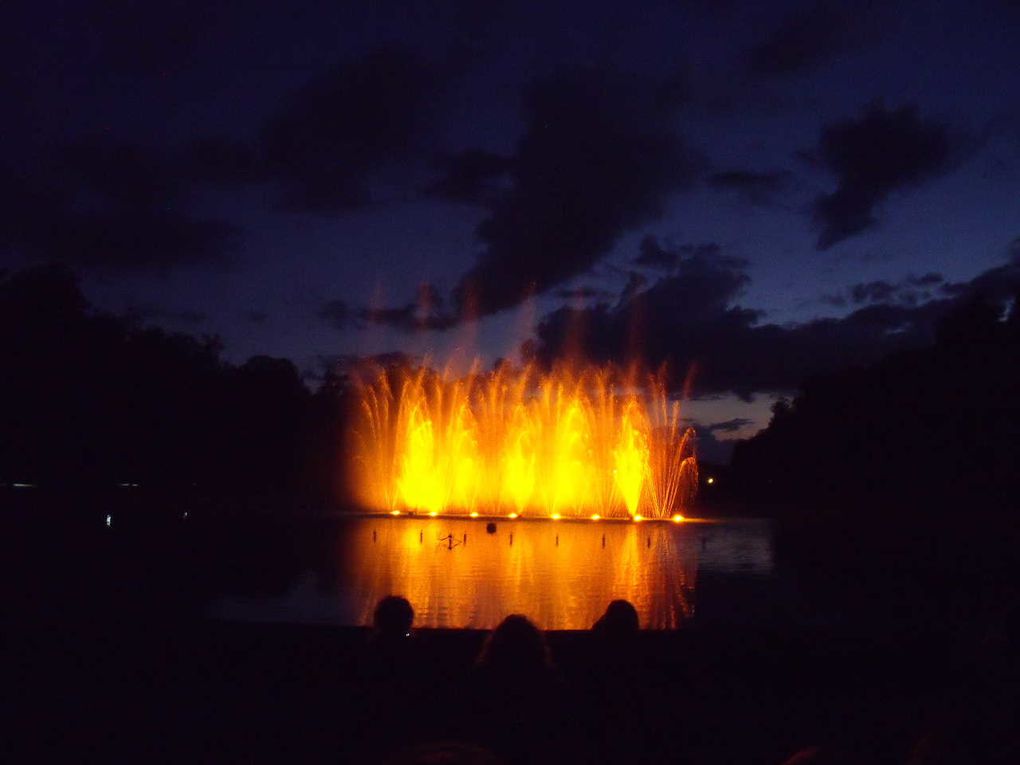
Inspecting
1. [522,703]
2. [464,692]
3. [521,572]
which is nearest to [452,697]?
[464,692]

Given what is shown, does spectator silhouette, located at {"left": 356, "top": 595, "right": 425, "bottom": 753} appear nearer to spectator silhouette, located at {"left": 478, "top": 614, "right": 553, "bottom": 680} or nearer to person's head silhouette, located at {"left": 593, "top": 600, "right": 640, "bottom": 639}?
spectator silhouette, located at {"left": 478, "top": 614, "right": 553, "bottom": 680}

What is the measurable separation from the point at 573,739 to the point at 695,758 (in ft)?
5.91

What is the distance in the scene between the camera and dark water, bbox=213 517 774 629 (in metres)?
18.0

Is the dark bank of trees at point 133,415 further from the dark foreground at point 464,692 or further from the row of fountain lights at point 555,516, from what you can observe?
the dark foreground at point 464,692

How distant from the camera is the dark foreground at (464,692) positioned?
4.93 meters

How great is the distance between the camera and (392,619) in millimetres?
5434

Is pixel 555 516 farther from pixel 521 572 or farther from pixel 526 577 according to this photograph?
pixel 526 577

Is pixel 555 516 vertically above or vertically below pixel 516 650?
→ below

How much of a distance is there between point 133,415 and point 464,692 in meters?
53.6

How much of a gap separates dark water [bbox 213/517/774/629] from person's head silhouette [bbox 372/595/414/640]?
37.0ft

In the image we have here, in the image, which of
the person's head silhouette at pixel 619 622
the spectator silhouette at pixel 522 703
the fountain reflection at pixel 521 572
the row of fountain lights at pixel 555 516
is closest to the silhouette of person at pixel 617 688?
the person's head silhouette at pixel 619 622

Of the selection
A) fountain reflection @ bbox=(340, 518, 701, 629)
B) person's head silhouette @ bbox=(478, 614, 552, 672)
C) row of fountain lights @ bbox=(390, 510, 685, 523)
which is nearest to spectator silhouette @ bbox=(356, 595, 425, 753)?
person's head silhouette @ bbox=(478, 614, 552, 672)

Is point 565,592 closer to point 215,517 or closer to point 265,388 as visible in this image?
point 215,517

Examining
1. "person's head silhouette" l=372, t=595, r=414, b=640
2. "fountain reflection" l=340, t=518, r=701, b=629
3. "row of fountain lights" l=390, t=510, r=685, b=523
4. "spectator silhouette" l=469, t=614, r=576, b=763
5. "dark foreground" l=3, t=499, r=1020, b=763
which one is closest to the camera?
"spectator silhouette" l=469, t=614, r=576, b=763
